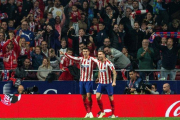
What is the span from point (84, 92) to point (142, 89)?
6.52 ft

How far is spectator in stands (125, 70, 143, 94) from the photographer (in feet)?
61.2

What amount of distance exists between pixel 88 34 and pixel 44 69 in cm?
→ 284

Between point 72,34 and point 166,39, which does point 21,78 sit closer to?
point 72,34

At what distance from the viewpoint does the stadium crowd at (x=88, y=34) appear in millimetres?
20141

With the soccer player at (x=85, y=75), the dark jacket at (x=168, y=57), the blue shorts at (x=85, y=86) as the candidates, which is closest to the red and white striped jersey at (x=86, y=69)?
the soccer player at (x=85, y=75)

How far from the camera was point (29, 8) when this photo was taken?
23547 mm

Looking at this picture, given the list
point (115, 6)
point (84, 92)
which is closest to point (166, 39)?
point (115, 6)

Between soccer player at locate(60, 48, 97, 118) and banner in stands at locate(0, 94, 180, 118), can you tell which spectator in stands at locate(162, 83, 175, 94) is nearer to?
banner in stands at locate(0, 94, 180, 118)

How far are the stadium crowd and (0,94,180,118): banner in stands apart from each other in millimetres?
1483

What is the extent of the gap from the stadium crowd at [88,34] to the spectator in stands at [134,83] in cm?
105

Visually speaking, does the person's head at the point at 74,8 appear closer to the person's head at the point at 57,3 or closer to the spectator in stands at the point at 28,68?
the person's head at the point at 57,3

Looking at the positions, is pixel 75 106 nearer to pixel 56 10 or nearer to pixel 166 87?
pixel 166 87

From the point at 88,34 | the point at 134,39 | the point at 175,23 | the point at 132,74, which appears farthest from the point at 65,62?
the point at 175,23

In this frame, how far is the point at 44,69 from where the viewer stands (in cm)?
2003
